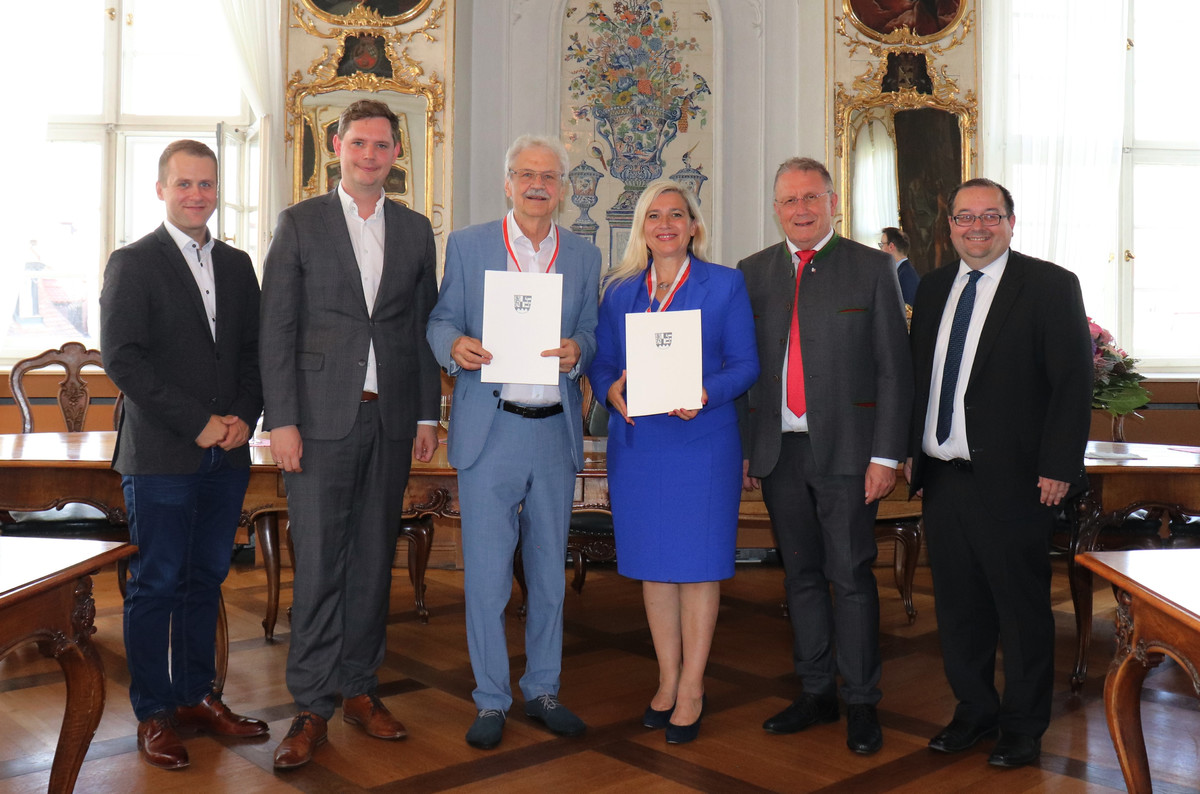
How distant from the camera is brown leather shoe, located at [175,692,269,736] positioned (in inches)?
108

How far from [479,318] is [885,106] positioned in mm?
4366

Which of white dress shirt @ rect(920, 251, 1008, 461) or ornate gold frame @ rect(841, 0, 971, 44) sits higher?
ornate gold frame @ rect(841, 0, 971, 44)

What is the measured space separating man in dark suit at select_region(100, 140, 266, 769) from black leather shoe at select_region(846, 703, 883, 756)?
163 cm

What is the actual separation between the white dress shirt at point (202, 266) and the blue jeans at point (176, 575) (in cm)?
37

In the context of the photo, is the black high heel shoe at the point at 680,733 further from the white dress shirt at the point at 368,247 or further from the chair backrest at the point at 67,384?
the chair backrest at the point at 67,384

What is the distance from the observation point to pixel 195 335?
2.60 metres

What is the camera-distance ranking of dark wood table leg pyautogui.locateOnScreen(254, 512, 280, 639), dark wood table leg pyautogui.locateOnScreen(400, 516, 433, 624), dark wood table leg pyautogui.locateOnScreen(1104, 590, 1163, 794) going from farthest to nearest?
1. dark wood table leg pyautogui.locateOnScreen(400, 516, 433, 624)
2. dark wood table leg pyautogui.locateOnScreen(254, 512, 280, 639)
3. dark wood table leg pyautogui.locateOnScreen(1104, 590, 1163, 794)

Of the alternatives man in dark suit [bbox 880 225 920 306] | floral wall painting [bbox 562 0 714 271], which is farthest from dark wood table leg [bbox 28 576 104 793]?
man in dark suit [bbox 880 225 920 306]

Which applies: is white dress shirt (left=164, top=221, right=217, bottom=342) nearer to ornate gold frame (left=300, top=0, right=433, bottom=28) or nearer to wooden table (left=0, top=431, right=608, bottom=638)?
wooden table (left=0, top=431, right=608, bottom=638)

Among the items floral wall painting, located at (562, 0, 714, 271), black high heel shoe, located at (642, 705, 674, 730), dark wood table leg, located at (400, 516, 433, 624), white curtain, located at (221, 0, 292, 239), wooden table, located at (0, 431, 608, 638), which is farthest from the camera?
floral wall painting, located at (562, 0, 714, 271)

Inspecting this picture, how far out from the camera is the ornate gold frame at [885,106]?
614 centimetres

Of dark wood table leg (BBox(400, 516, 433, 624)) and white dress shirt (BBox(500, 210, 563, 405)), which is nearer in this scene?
white dress shirt (BBox(500, 210, 563, 405))

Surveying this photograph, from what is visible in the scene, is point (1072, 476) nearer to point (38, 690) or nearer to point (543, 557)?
point (543, 557)

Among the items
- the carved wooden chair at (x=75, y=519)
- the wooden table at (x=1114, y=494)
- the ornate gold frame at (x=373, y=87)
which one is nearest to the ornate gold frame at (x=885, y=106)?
the ornate gold frame at (x=373, y=87)
